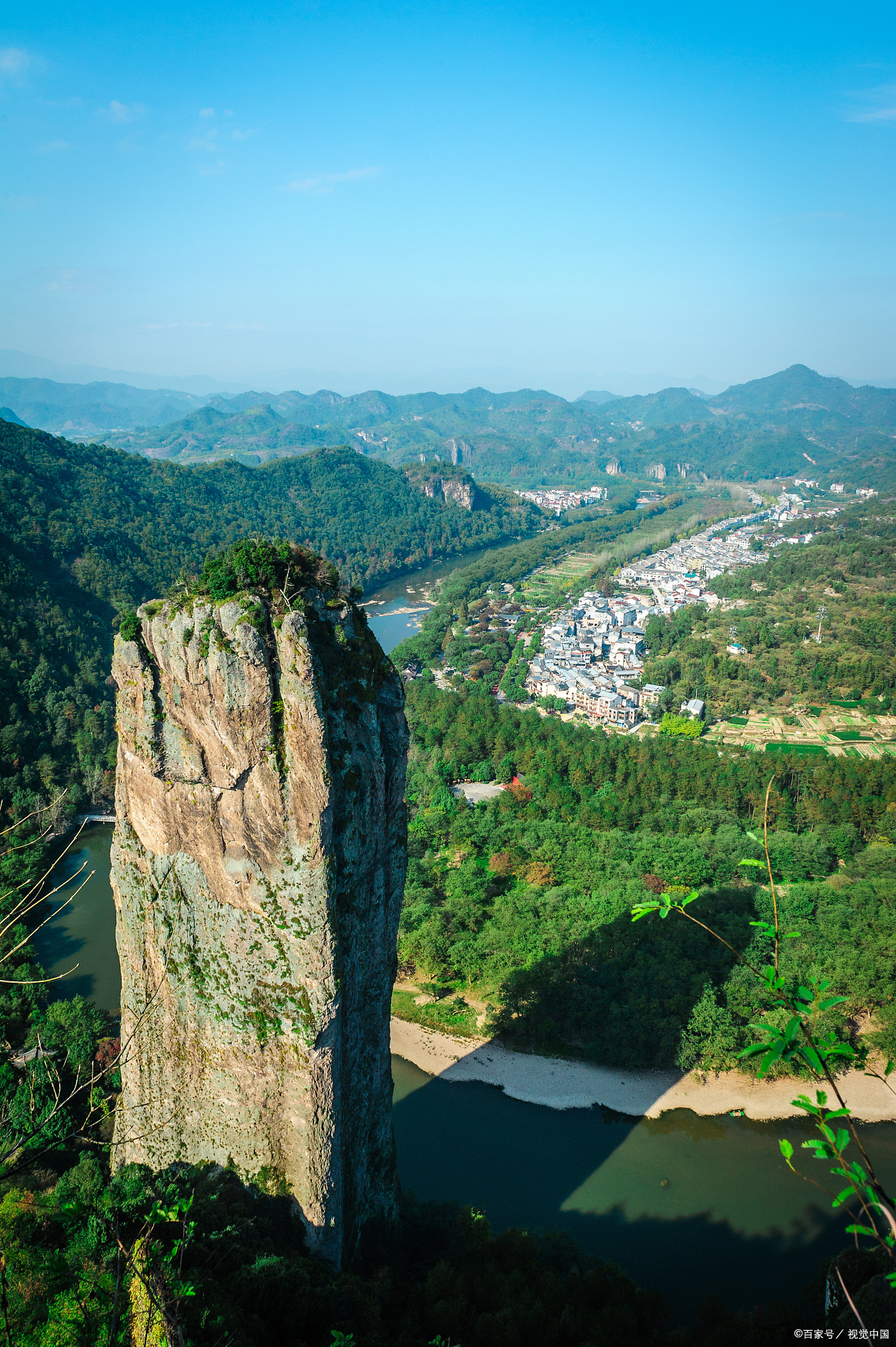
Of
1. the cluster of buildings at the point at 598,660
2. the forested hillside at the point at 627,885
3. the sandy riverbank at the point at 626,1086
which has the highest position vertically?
the cluster of buildings at the point at 598,660

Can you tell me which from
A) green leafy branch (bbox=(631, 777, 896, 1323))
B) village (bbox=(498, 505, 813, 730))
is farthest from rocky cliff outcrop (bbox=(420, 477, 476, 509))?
green leafy branch (bbox=(631, 777, 896, 1323))

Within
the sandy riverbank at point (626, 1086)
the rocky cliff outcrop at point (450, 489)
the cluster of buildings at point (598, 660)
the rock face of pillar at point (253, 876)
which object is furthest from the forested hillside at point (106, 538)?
the cluster of buildings at point (598, 660)

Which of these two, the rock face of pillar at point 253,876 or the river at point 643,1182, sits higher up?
the rock face of pillar at point 253,876

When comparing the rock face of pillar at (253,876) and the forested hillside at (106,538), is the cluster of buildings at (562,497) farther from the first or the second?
the rock face of pillar at (253,876)

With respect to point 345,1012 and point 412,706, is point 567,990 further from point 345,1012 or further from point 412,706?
point 412,706

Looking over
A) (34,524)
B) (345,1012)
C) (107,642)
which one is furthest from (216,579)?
(34,524)

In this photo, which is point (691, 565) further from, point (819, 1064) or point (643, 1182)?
point (819, 1064)

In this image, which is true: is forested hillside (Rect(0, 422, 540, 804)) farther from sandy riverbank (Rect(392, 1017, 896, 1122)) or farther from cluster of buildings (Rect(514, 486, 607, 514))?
sandy riverbank (Rect(392, 1017, 896, 1122))
